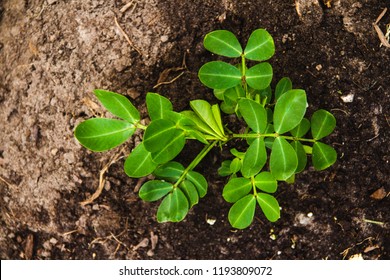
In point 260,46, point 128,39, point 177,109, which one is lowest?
point 177,109

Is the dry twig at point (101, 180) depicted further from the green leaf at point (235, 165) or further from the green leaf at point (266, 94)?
the green leaf at point (266, 94)

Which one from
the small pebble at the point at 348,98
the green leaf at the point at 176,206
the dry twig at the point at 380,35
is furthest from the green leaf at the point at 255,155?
the dry twig at the point at 380,35

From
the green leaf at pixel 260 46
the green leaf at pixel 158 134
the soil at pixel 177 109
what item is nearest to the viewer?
the green leaf at pixel 158 134

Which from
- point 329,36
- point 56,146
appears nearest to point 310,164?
point 329,36

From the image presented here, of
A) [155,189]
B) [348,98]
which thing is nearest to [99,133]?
[155,189]

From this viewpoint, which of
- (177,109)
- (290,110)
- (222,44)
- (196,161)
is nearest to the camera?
(290,110)

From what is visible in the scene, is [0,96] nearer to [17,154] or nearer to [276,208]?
[17,154]

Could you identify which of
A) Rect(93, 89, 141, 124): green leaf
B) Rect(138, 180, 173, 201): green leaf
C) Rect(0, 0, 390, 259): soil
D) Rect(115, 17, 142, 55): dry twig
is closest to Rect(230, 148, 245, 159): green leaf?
Rect(0, 0, 390, 259): soil

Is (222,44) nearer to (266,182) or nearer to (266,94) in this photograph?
(266,94)
